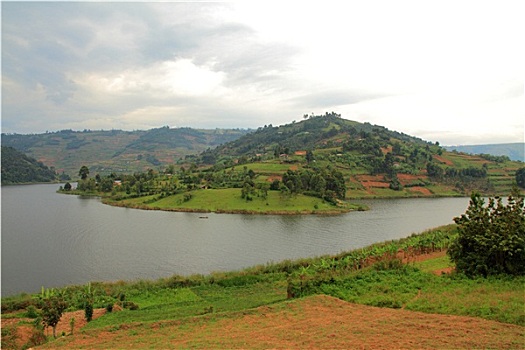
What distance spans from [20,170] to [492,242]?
200 metres

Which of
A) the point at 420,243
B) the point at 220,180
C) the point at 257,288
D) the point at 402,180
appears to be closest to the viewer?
the point at 257,288

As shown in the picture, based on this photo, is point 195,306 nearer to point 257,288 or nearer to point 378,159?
point 257,288

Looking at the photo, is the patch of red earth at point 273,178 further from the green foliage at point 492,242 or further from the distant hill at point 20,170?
the distant hill at point 20,170

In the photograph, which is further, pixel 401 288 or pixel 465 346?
pixel 401 288

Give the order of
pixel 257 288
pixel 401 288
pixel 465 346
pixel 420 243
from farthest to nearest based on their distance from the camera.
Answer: pixel 420 243, pixel 257 288, pixel 401 288, pixel 465 346

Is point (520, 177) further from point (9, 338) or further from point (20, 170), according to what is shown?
point (20, 170)

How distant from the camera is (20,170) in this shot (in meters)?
175

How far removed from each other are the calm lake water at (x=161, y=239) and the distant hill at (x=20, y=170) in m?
111

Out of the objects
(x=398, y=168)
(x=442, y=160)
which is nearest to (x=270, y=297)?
(x=398, y=168)

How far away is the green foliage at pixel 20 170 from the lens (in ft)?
555

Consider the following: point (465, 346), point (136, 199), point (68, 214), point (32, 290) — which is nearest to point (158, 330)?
point (465, 346)

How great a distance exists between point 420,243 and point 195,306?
76.1ft

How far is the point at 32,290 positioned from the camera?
30.3 metres

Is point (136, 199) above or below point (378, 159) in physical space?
below
